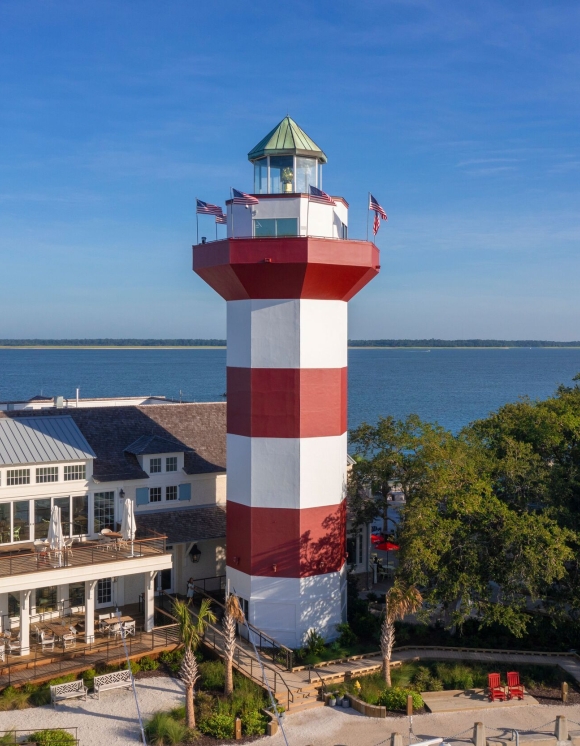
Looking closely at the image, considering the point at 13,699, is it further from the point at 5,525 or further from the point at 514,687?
the point at 514,687

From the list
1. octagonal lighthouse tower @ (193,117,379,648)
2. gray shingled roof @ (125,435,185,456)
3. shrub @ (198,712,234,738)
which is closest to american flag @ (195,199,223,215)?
octagonal lighthouse tower @ (193,117,379,648)

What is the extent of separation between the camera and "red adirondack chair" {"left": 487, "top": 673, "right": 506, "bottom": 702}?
78.5 ft

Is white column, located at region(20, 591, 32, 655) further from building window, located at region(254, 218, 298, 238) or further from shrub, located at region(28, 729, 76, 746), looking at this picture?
building window, located at region(254, 218, 298, 238)

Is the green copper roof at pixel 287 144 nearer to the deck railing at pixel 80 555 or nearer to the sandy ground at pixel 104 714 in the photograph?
the deck railing at pixel 80 555

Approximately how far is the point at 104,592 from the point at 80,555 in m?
3.47

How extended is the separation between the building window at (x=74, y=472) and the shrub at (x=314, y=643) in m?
10.5

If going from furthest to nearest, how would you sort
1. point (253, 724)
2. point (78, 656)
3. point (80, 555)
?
point (80, 555) → point (78, 656) → point (253, 724)

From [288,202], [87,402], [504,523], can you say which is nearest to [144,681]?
[504,523]

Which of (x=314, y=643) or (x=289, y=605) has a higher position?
(x=289, y=605)

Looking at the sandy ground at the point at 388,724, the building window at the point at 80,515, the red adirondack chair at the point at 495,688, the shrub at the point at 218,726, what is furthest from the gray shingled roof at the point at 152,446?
the red adirondack chair at the point at 495,688

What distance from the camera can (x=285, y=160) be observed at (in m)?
27.7

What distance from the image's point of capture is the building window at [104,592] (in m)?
29.4

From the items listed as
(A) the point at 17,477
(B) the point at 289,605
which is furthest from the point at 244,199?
(B) the point at 289,605

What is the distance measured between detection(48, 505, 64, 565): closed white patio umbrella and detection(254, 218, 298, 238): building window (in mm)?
12138
